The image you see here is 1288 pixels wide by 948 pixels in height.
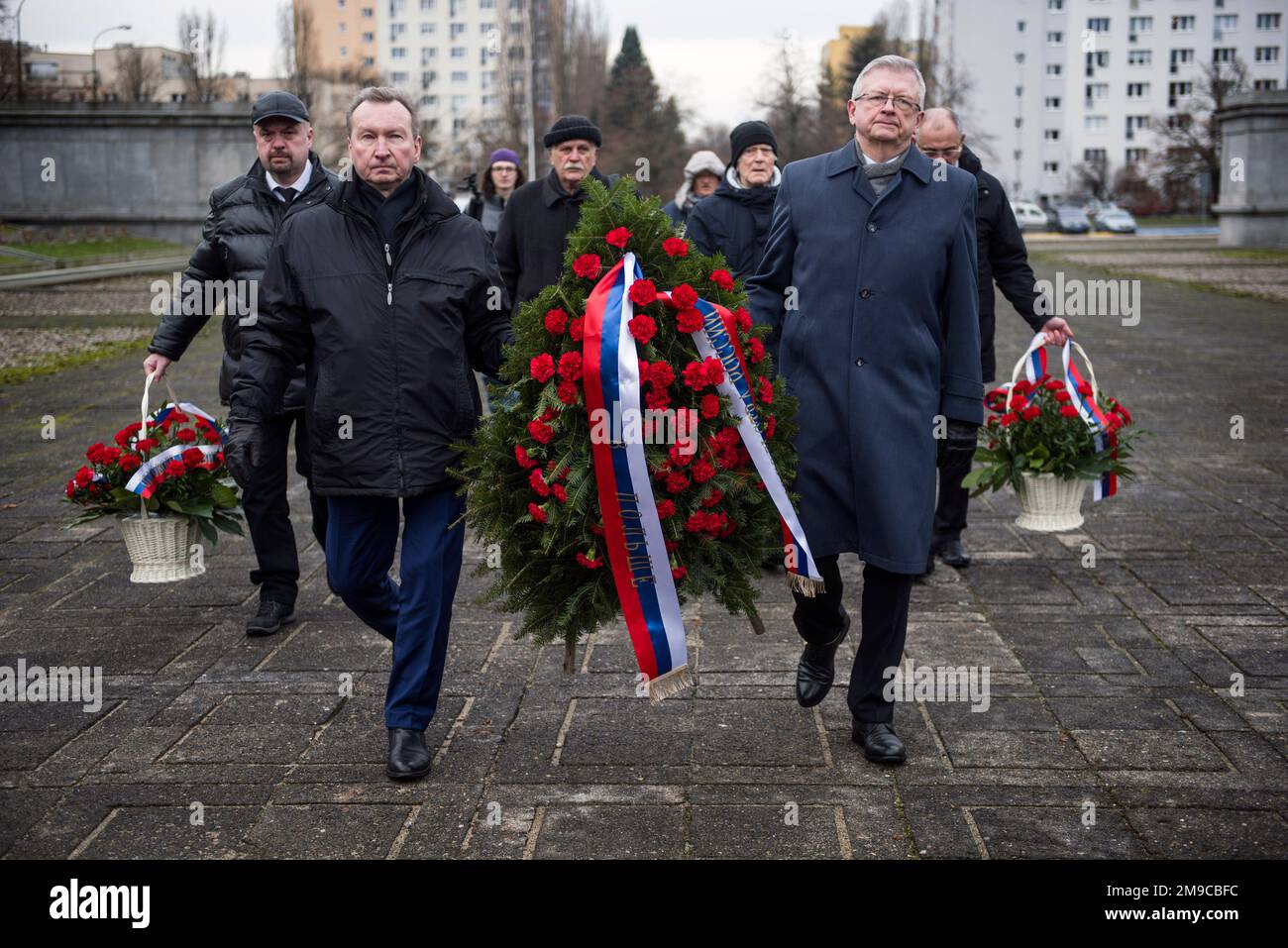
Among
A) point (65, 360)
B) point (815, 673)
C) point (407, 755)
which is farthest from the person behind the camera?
point (65, 360)

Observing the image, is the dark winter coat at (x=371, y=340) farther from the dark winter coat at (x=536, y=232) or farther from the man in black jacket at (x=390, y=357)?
the dark winter coat at (x=536, y=232)

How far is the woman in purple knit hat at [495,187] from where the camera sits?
1044cm

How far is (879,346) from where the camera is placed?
14.8 feet

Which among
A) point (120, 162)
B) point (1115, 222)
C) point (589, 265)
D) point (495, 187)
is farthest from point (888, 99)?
point (1115, 222)

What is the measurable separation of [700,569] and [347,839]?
124 centimetres

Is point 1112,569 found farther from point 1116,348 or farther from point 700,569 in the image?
point 1116,348

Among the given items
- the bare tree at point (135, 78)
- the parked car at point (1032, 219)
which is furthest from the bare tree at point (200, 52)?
the parked car at point (1032, 219)

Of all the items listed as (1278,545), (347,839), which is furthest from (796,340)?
(1278,545)

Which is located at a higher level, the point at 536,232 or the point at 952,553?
the point at 536,232

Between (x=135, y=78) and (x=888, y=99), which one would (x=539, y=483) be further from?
(x=135, y=78)

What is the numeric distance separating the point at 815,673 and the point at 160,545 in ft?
9.97

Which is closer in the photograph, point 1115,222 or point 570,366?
point 570,366

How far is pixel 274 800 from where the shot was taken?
426cm

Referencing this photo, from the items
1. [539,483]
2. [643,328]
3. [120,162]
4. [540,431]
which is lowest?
[539,483]
